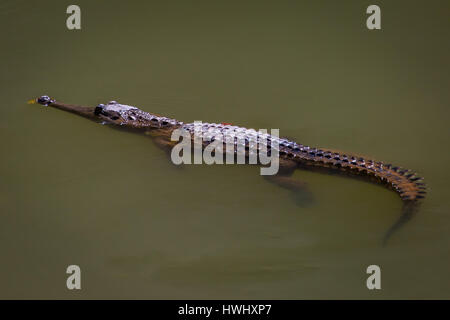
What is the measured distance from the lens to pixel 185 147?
5.89 meters

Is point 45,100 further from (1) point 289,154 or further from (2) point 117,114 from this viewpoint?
(1) point 289,154

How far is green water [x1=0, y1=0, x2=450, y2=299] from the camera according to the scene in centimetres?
461

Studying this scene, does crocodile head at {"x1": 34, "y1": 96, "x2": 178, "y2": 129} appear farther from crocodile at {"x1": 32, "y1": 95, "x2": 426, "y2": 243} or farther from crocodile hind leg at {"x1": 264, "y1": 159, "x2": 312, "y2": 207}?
crocodile hind leg at {"x1": 264, "y1": 159, "x2": 312, "y2": 207}

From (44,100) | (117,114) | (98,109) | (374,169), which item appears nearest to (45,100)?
(44,100)

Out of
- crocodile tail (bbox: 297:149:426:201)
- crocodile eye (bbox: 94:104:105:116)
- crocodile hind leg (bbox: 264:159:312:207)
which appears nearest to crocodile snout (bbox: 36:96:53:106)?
crocodile eye (bbox: 94:104:105:116)

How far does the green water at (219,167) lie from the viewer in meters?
4.61

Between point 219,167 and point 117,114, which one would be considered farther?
point 117,114

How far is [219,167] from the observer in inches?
220

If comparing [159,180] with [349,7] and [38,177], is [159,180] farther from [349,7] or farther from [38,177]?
[349,7]

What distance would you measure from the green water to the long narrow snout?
111 millimetres

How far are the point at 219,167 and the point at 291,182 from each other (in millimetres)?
876

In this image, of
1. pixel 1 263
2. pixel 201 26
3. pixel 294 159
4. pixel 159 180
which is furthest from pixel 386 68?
pixel 1 263

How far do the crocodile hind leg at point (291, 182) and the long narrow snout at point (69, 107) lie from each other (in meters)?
2.61

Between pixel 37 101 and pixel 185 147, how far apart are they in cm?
226
